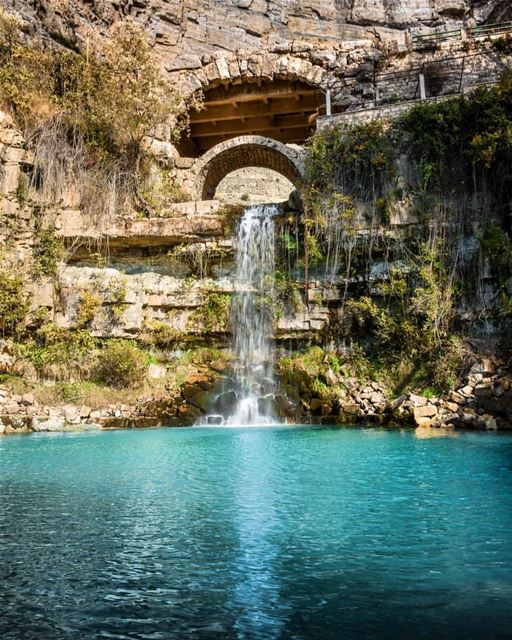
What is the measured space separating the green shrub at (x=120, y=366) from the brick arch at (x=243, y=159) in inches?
271

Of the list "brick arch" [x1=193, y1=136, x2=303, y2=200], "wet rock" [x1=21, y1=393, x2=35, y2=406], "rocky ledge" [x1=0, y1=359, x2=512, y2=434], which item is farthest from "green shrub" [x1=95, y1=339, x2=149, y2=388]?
"brick arch" [x1=193, y1=136, x2=303, y2=200]

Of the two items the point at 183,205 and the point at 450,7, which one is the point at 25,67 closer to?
the point at 183,205

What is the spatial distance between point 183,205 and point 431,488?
12172 millimetres

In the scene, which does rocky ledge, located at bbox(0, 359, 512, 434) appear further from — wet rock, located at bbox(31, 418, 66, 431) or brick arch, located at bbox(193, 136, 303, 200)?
brick arch, located at bbox(193, 136, 303, 200)

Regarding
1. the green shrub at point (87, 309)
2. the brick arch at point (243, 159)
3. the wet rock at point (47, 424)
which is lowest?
the wet rock at point (47, 424)

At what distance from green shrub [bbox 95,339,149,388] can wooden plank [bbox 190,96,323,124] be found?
11.1m

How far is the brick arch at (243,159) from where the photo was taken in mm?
18812

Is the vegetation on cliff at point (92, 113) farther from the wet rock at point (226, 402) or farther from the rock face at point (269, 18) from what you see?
the wet rock at point (226, 402)

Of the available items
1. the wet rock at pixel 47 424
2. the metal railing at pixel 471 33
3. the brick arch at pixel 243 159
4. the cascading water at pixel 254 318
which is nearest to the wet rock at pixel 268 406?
the cascading water at pixel 254 318

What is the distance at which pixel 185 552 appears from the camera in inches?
145

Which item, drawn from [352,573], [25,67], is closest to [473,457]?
[352,573]

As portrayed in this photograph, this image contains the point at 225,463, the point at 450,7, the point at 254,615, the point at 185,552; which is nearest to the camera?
the point at 254,615

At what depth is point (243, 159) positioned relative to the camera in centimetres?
2038

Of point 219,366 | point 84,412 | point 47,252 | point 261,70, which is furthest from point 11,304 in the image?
point 261,70
